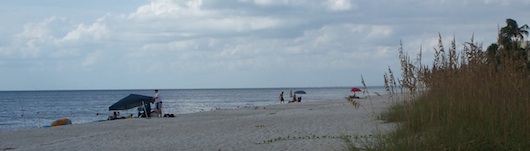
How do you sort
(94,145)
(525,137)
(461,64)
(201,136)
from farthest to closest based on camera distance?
(201,136)
(94,145)
(461,64)
(525,137)

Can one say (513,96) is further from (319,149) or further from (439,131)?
(319,149)

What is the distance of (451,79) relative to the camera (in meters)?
6.96

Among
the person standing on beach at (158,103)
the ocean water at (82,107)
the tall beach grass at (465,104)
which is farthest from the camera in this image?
the ocean water at (82,107)

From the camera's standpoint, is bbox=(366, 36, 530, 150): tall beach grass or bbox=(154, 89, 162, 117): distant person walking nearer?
bbox=(366, 36, 530, 150): tall beach grass

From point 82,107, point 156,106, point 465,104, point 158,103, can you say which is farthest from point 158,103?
point 82,107

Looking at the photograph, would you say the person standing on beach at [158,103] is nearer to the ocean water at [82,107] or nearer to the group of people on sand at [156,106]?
the group of people on sand at [156,106]

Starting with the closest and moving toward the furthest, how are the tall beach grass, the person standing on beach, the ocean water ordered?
the tall beach grass → the person standing on beach → the ocean water

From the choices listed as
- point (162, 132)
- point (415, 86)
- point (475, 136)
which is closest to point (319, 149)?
point (415, 86)

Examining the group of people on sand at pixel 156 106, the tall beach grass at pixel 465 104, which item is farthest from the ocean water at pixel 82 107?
the tall beach grass at pixel 465 104

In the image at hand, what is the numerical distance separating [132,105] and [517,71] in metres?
21.6

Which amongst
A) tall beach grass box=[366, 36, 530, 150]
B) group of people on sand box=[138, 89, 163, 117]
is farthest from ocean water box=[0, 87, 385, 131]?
tall beach grass box=[366, 36, 530, 150]

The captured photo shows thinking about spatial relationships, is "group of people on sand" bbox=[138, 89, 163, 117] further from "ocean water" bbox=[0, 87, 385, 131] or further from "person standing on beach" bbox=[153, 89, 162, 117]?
"ocean water" bbox=[0, 87, 385, 131]

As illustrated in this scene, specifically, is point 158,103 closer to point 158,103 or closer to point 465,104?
point 158,103

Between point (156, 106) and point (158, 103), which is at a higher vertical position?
point (158, 103)
